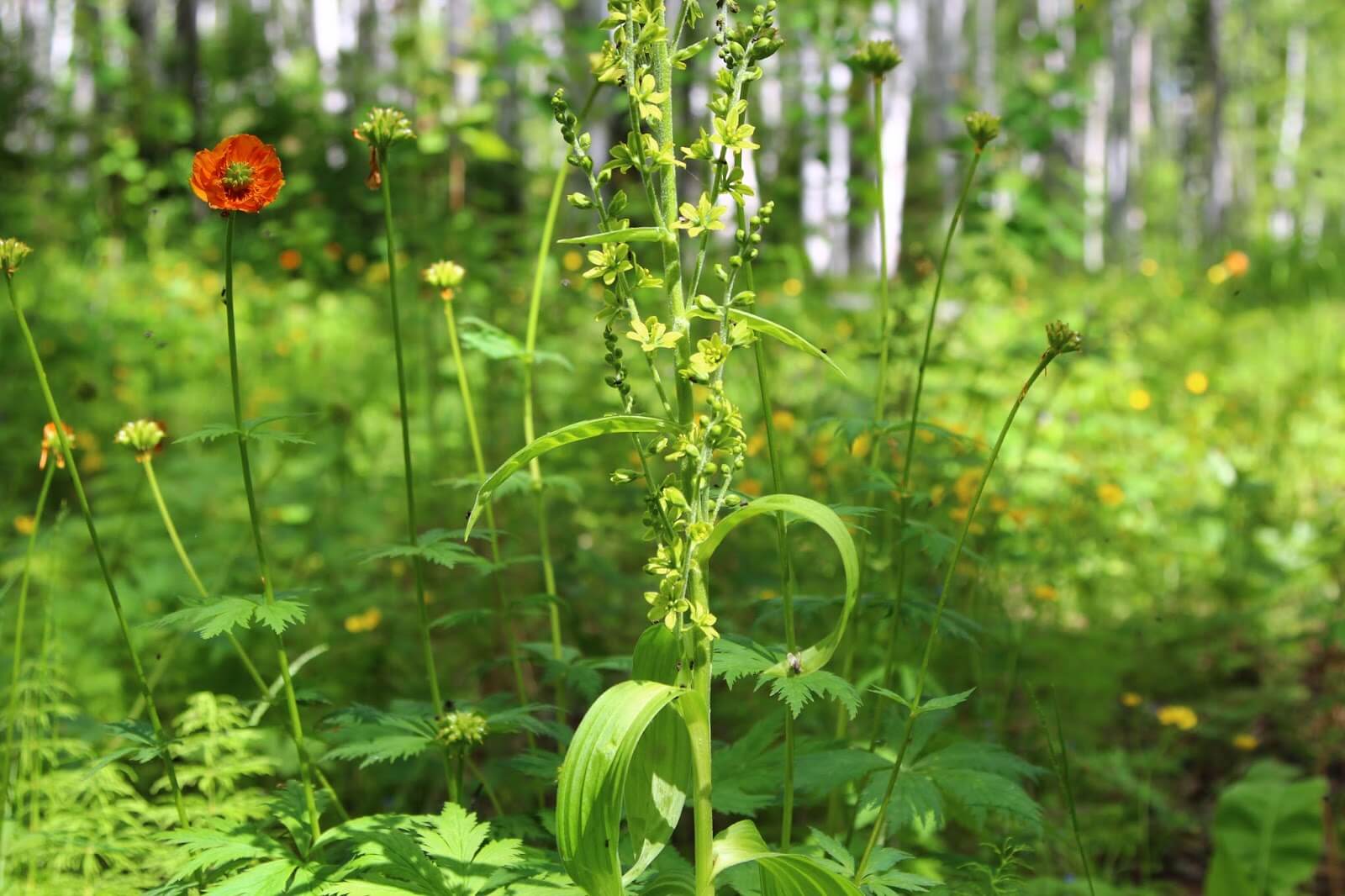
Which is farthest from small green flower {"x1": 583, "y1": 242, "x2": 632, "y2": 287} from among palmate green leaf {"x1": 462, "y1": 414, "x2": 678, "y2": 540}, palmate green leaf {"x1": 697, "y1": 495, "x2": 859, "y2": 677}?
palmate green leaf {"x1": 697, "y1": 495, "x2": 859, "y2": 677}

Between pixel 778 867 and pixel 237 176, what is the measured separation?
3.02 ft

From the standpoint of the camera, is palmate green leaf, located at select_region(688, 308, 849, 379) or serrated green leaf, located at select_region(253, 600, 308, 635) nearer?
palmate green leaf, located at select_region(688, 308, 849, 379)

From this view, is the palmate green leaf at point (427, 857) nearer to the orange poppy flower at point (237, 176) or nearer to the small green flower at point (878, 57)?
the orange poppy flower at point (237, 176)

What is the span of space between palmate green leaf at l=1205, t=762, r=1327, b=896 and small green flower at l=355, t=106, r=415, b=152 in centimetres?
173

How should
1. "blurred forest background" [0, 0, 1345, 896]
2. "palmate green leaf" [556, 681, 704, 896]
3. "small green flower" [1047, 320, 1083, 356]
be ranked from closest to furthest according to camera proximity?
"palmate green leaf" [556, 681, 704, 896]
"small green flower" [1047, 320, 1083, 356]
"blurred forest background" [0, 0, 1345, 896]

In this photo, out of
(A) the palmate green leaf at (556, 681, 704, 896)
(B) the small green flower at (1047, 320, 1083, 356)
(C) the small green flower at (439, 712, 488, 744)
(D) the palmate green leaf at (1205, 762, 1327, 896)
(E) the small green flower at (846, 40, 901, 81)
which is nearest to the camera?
(A) the palmate green leaf at (556, 681, 704, 896)

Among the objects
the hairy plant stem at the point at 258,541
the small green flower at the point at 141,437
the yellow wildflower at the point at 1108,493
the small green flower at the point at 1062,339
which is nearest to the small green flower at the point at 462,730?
the hairy plant stem at the point at 258,541

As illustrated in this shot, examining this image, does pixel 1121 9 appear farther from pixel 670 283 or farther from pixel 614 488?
pixel 670 283

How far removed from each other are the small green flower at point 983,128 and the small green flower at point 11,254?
3.84ft

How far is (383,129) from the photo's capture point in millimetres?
1254

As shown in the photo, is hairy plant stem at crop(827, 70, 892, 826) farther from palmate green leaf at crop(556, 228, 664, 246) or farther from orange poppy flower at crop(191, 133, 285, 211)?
orange poppy flower at crop(191, 133, 285, 211)

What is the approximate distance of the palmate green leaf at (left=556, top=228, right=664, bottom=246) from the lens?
37.3 inches

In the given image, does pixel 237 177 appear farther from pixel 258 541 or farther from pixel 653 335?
pixel 653 335

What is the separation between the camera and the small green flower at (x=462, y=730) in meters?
1.31
